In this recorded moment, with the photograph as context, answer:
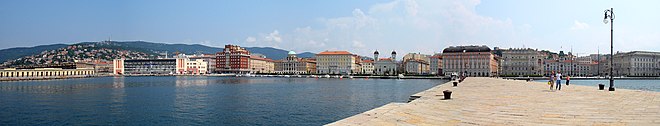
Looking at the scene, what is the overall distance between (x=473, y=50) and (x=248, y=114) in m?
133

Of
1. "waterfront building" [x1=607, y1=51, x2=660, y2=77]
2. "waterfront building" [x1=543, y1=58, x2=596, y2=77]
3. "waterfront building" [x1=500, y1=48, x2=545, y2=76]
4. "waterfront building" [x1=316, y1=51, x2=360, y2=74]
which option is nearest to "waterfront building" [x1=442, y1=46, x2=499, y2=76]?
"waterfront building" [x1=500, y1=48, x2=545, y2=76]

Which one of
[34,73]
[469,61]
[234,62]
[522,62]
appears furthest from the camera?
[234,62]

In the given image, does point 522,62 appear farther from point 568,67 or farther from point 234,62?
point 234,62

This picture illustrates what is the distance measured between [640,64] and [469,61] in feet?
189

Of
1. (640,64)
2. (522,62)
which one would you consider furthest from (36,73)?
(640,64)

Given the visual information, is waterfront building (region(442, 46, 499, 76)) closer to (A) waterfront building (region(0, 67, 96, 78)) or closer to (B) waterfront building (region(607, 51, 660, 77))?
(B) waterfront building (region(607, 51, 660, 77))

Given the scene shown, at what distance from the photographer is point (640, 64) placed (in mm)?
152625

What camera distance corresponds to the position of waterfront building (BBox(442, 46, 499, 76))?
146 m

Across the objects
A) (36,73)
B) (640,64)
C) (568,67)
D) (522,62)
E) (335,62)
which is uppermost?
(335,62)

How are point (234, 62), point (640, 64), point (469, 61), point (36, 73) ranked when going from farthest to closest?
point (234, 62) < point (640, 64) < point (469, 61) < point (36, 73)

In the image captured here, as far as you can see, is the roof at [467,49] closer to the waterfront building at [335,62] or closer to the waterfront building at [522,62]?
the waterfront building at [522,62]

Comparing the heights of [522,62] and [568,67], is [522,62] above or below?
above

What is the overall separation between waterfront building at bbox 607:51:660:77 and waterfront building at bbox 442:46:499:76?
44994mm

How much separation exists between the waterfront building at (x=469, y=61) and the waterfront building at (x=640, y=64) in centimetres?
4499
